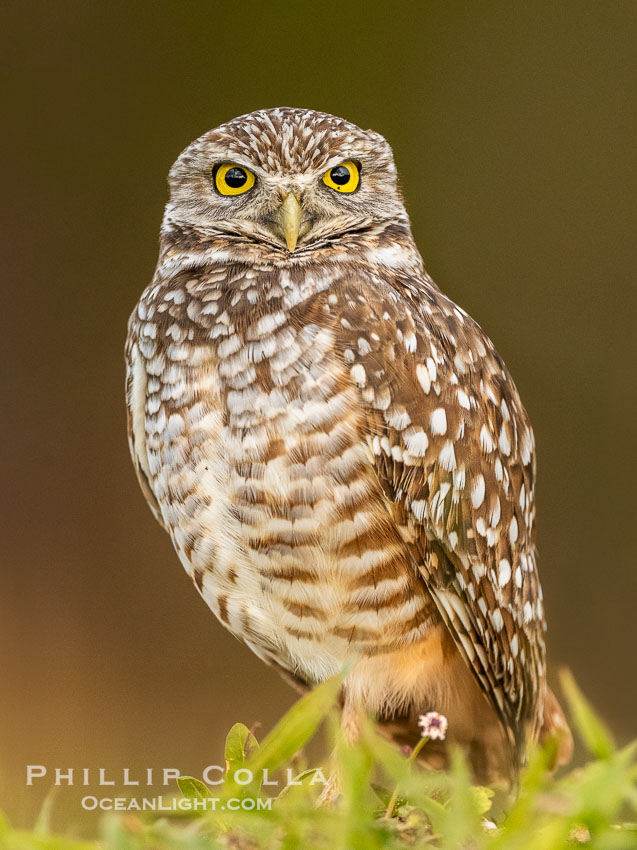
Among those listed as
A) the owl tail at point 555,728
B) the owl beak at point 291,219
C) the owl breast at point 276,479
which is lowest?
the owl tail at point 555,728

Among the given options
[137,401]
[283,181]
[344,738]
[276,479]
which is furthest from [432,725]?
[283,181]

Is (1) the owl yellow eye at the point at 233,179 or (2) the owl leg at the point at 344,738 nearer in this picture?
(2) the owl leg at the point at 344,738

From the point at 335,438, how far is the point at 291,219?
1.28ft

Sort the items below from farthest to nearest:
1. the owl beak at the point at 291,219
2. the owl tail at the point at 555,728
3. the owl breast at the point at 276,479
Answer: the owl tail at the point at 555,728, the owl beak at the point at 291,219, the owl breast at the point at 276,479

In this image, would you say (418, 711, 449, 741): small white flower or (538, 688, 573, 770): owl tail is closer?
(418, 711, 449, 741): small white flower

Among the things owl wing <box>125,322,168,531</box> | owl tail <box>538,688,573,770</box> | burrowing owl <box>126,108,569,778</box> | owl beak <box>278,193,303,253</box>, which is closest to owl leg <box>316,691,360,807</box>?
burrowing owl <box>126,108,569,778</box>

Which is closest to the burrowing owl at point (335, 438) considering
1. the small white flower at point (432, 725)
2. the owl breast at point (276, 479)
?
the owl breast at point (276, 479)

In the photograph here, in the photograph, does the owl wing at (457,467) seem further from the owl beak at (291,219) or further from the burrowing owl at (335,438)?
the owl beak at (291,219)

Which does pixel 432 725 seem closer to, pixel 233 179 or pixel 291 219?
pixel 291 219

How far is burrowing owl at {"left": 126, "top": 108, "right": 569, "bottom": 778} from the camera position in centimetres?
141

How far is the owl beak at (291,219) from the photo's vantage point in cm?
151

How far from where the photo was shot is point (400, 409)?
1.43 metres

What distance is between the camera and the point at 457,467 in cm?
150

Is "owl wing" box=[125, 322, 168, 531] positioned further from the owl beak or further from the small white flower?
the small white flower
